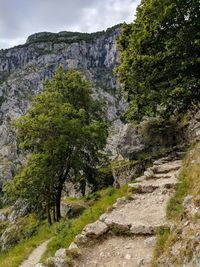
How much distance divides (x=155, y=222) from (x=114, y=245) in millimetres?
1886

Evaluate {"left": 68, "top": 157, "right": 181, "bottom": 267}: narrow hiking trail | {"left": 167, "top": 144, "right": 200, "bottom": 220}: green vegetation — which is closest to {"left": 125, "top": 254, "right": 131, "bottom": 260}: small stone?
{"left": 68, "top": 157, "right": 181, "bottom": 267}: narrow hiking trail

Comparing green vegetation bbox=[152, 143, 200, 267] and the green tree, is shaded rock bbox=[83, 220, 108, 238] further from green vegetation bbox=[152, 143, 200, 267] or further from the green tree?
the green tree

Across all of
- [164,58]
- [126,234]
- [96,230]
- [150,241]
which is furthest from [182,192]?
[164,58]

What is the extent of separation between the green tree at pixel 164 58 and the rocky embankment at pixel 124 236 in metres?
11.1

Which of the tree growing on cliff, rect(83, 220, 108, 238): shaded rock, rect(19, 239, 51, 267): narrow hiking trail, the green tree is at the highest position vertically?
the green tree

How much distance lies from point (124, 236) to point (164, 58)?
→ 56.9ft

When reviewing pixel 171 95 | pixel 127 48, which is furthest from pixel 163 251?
pixel 127 48

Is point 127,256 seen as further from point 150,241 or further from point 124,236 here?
point 124,236

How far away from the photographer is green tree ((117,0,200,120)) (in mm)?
27672

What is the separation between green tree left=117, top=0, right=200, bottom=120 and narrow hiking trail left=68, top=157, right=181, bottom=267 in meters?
10.9

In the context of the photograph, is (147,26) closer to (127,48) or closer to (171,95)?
(127,48)

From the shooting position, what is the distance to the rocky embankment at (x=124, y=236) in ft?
42.9

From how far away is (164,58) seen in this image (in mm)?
28594

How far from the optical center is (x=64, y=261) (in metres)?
13.1
